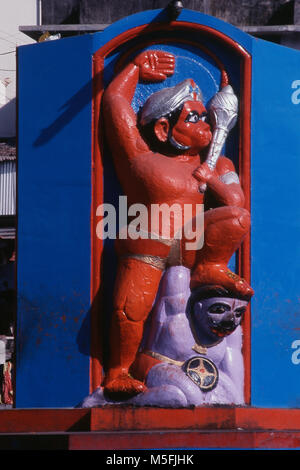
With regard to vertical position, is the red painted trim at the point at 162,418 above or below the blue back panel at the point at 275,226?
below

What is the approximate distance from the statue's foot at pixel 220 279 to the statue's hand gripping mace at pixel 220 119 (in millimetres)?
1326

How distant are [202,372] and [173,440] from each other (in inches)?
41.1

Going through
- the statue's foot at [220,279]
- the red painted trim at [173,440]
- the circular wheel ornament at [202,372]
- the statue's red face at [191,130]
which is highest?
the statue's red face at [191,130]

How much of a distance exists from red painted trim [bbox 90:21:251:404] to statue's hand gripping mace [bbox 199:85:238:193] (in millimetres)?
217

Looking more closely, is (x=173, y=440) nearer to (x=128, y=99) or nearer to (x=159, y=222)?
(x=159, y=222)

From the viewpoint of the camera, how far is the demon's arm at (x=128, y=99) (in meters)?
15.2

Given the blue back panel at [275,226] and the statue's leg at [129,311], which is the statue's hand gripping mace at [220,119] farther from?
the statue's leg at [129,311]

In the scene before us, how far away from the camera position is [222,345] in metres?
14.9

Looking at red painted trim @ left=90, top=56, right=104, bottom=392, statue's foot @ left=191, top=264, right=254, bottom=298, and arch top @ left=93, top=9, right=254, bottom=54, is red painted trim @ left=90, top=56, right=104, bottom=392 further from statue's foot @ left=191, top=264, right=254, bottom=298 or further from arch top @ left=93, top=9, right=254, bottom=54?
statue's foot @ left=191, top=264, right=254, bottom=298

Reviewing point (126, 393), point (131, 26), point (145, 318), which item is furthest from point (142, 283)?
point (131, 26)

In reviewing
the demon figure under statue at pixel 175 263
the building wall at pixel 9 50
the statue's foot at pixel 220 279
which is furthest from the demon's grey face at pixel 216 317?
the building wall at pixel 9 50

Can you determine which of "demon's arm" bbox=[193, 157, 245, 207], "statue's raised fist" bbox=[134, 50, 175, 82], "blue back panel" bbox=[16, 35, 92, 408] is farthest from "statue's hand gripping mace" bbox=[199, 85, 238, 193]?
"blue back panel" bbox=[16, 35, 92, 408]

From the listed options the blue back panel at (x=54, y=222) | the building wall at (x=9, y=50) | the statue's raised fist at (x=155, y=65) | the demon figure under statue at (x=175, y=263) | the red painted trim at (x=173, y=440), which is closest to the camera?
the red painted trim at (x=173, y=440)

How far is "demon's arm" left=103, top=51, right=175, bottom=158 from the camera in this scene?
50.0ft
